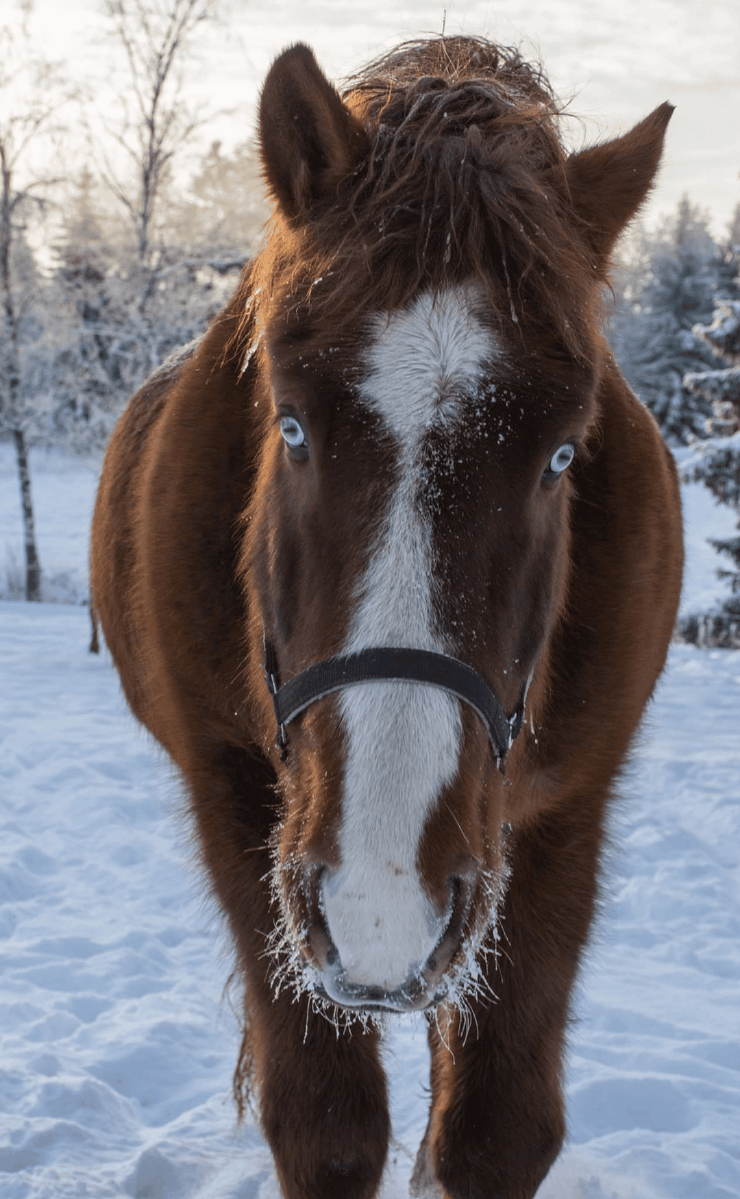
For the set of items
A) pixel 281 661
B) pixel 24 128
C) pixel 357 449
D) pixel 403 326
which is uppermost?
pixel 24 128

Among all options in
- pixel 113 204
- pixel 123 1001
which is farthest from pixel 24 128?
pixel 123 1001

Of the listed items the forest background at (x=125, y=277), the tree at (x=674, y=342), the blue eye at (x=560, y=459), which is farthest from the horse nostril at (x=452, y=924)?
the tree at (x=674, y=342)

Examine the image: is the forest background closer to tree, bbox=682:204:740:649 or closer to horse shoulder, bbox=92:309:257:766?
tree, bbox=682:204:740:649

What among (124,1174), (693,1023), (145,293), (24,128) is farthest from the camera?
(24,128)

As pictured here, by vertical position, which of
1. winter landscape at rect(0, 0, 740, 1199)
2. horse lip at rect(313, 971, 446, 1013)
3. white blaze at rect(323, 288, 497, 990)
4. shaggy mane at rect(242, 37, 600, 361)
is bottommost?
winter landscape at rect(0, 0, 740, 1199)

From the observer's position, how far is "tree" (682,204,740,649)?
11016mm

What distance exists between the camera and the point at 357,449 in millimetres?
1582

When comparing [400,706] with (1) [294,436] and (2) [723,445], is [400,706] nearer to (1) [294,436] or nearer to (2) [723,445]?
(1) [294,436]

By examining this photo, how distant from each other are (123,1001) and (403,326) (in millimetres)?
3169

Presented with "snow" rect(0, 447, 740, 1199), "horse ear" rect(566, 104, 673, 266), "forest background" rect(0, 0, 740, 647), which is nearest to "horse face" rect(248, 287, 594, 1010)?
"horse ear" rect(566, 104, 673, 266)

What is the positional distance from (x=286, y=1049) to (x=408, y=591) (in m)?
1.36

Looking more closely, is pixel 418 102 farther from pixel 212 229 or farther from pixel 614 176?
pixel 212 229

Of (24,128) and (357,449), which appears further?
(24,128)

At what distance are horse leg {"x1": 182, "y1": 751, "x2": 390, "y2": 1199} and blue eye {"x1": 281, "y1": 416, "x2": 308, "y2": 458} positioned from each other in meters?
0.96
